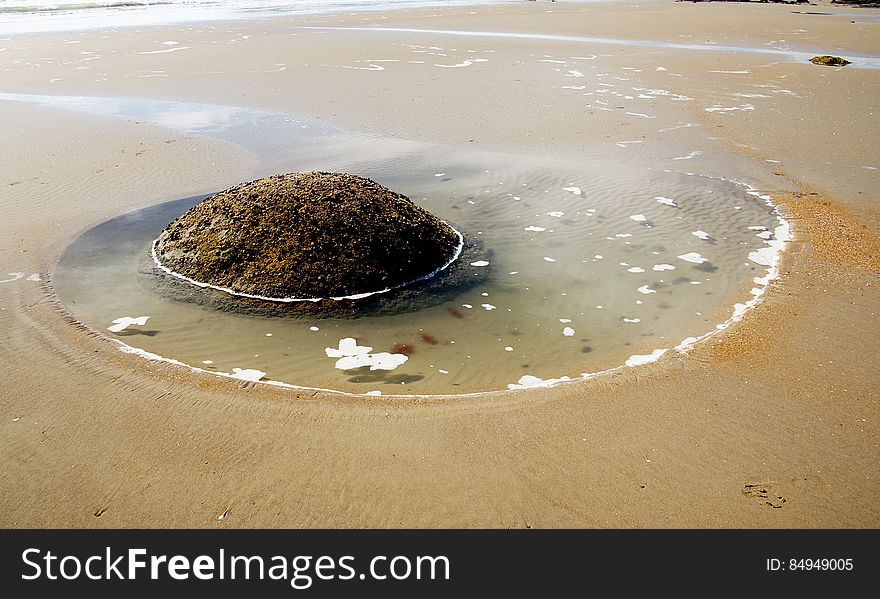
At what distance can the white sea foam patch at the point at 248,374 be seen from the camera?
4.23 metres

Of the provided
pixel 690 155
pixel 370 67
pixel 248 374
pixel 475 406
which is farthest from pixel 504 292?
pixel 370 67

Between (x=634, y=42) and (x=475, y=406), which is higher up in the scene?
(x=634, y=42)

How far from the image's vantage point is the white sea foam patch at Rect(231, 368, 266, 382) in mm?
4227

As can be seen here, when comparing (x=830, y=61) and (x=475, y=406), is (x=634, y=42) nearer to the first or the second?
(x=830, y=61)

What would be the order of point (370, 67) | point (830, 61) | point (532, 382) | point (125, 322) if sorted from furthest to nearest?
point (830, 61) → point (370, 67) → point (125, 322) → point (532, 382)

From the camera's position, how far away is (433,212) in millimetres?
7000

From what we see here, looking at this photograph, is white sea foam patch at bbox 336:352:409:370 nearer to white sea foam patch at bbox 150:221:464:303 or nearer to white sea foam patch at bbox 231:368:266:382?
white sea foam patch at bbox 231:368:266:382

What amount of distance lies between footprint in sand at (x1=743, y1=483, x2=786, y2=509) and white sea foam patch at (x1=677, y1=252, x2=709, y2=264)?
3.25 m

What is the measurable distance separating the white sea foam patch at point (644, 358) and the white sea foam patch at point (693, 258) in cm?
188

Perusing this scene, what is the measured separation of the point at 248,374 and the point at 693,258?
4282 mm

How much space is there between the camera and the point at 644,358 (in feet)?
14.8

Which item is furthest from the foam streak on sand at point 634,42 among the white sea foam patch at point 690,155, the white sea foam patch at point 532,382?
the white sea foam patch at point 532,382

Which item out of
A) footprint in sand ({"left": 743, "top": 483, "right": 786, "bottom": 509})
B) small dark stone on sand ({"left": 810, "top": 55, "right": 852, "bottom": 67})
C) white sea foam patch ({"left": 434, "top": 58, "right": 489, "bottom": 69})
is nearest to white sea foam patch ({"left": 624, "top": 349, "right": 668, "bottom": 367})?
footprint in sand ({"left": 743, "top": 483, "right": 786, "bottom": 509})

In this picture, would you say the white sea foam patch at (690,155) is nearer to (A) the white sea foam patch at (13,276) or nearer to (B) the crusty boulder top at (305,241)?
(B) the crusty boulder top at (305,241)
